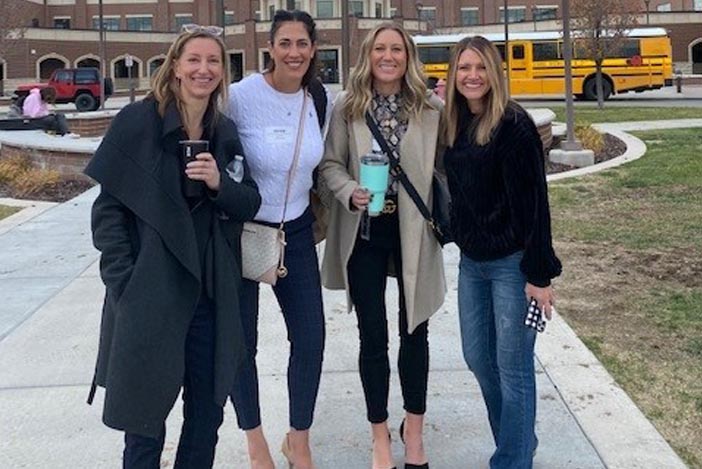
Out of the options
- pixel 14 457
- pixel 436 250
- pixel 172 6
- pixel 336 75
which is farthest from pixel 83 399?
pixel 172 6

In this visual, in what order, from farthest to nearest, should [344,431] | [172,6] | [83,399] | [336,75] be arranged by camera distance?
[172,6] → [336,75] → [83,399] → [344,431]

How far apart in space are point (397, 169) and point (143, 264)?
47.6 inches

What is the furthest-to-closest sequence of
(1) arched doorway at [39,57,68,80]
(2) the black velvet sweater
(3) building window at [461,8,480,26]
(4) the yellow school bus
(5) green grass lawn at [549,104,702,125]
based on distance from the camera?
(3) building window at [461,8,480,26], (1) arched doorway at [39,57,68,80], (4) the yellow school bus, (5) green grass lawn at [549,104,702,125], (2) the black velvet sweater

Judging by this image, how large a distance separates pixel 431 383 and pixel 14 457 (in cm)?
Result: 224

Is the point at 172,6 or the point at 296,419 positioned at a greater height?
the point at 172,6

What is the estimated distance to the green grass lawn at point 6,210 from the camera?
1095 cm

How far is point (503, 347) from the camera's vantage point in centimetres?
319

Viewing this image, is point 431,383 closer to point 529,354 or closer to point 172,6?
point 529,354

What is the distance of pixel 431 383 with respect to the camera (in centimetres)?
464

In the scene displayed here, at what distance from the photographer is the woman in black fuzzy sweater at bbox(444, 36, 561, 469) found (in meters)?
3.03

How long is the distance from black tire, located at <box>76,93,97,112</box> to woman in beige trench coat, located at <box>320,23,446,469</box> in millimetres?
36570

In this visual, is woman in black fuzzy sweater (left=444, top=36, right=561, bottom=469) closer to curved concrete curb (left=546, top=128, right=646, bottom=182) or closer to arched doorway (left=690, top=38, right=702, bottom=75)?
curved concrete curb (left=546, top=128, right=646, bottom=182)

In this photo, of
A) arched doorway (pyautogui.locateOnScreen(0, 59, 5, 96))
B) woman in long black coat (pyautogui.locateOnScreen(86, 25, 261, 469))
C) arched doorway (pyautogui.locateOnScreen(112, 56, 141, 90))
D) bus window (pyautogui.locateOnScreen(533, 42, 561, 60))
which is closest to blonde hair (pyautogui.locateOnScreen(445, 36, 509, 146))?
woman in long black coat (pyautogui.locateOnScreen(86, 25, 261, 469))

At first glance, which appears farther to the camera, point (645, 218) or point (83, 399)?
point (645, 218)
